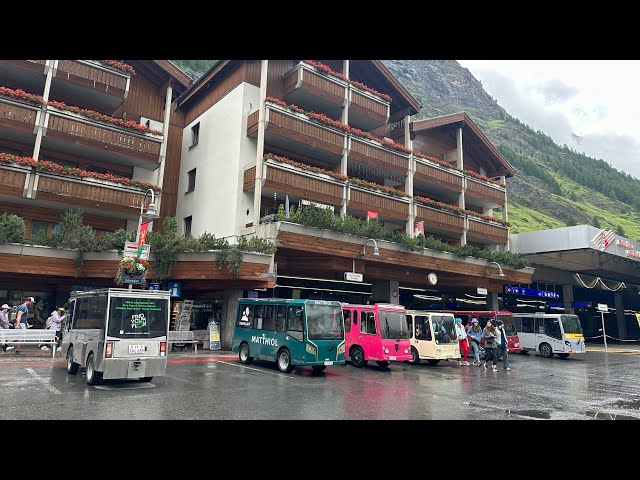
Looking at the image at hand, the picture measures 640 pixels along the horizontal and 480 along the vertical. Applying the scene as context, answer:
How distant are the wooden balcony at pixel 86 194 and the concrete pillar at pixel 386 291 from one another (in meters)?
15.7

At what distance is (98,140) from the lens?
24.6 metres

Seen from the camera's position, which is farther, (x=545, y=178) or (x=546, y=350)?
(x=545, y=178)

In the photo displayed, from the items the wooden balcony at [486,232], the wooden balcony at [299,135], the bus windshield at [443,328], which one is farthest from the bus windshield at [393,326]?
the wooden balcony at [486,232]

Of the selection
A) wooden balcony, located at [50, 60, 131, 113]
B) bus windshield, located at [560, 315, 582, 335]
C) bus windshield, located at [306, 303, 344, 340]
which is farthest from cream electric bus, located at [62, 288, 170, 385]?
bus windshield, located at [560, 315, 582, 335]

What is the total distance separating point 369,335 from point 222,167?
13980 millimetres

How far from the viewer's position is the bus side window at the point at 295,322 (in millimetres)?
16359

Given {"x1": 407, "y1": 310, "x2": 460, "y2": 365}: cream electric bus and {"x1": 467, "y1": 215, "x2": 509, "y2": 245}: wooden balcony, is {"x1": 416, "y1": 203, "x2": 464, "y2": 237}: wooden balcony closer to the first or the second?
{"x1": 467, "y1": 215, "x2": 509, "y2": 245}: wooden balcony

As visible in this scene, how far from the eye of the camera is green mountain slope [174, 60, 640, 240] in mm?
109763

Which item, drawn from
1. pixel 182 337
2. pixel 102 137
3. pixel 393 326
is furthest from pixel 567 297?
pixel 102 137

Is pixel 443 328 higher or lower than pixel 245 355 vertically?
higher

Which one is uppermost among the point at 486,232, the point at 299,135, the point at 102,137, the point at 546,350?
the point at 299,135

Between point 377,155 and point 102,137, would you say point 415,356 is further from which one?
point 102,137

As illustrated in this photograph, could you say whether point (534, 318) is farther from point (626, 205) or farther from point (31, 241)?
point (626, 205)
